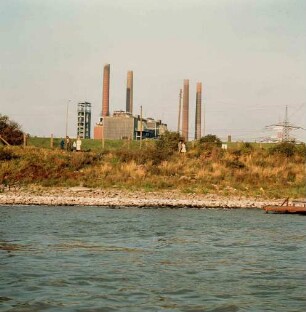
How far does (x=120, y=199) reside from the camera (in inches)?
1398

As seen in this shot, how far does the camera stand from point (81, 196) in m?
37.1

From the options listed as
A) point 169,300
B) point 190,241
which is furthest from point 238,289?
point 190,241

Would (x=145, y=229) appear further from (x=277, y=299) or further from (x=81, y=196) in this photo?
(x=81, y=196)

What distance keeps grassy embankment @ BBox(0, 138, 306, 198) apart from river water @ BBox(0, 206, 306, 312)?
14370mm

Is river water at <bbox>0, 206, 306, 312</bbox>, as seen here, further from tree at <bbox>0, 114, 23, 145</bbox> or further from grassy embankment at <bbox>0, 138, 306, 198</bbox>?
tree at <bbox>0, 114, 23, 145</bbox>

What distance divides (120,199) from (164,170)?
32.5 ft

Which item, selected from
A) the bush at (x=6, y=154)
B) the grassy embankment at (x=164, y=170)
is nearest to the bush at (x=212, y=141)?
the grassy embankment at (x=164, y=170)

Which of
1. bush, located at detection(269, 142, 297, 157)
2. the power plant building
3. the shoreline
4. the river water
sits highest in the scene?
the power plant building

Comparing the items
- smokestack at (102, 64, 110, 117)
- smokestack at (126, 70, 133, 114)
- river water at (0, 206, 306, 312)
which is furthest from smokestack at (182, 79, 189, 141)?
river water at (0, 206, 306, 312)

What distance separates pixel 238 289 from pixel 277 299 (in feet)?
3.27

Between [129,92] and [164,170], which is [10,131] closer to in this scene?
[164,170]

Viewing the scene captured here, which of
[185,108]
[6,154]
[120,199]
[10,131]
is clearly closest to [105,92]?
[185,108]

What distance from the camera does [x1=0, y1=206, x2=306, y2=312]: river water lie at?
10.7 metres

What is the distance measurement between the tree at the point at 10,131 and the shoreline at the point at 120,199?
22353 millimetres
